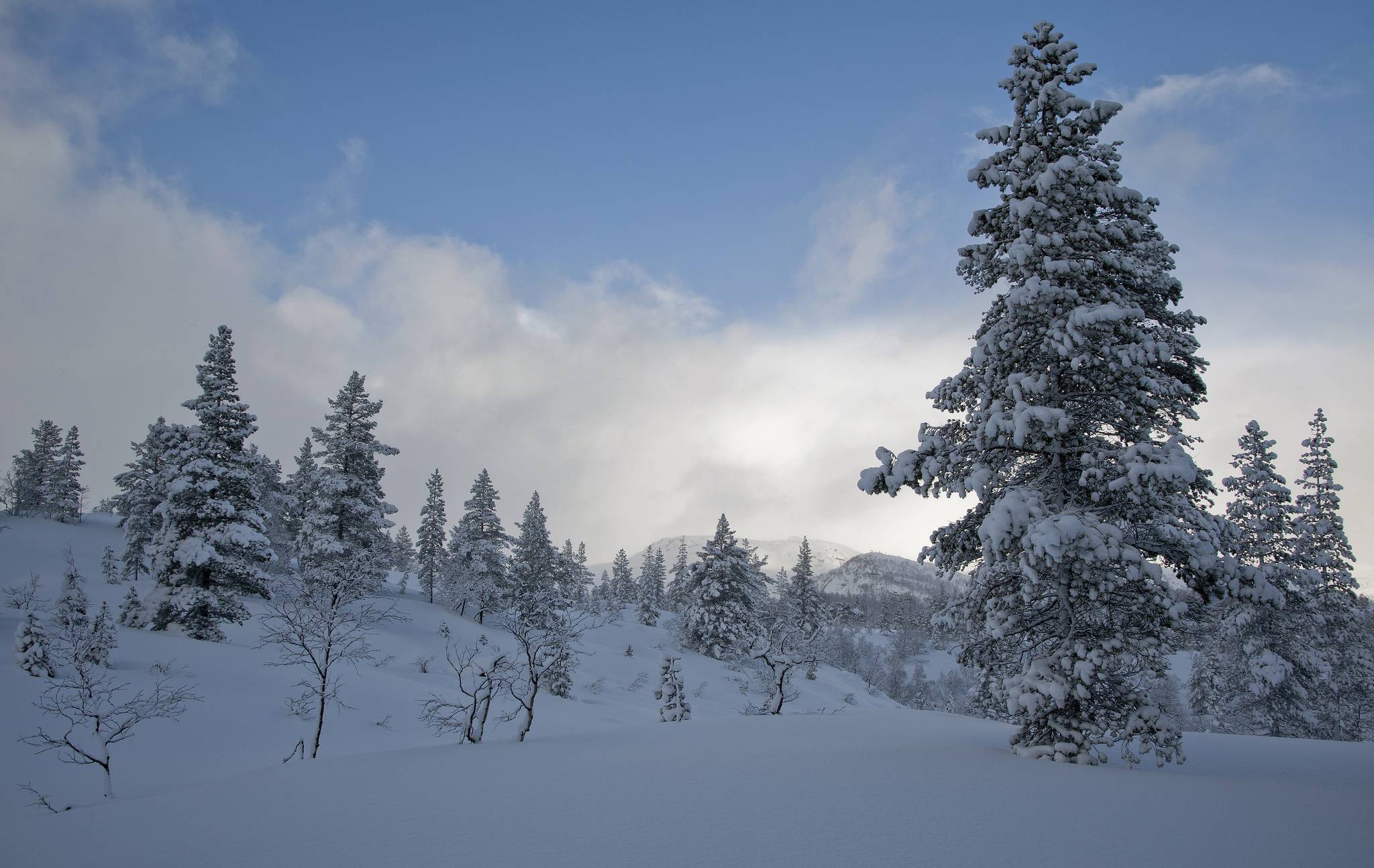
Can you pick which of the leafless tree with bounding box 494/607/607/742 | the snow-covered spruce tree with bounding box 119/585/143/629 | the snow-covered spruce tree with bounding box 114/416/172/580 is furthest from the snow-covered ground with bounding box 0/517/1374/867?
the snow-covered spruce tree with bounding box 114/416/172/580

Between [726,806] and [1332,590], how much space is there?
30698mm

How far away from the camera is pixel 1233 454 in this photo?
26312 mm

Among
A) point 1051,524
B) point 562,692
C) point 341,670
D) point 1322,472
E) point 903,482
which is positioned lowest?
point 562,692

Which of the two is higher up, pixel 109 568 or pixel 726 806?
pixel 109 568

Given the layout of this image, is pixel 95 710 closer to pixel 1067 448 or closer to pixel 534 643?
pixel 534 643

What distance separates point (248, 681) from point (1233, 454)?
39242 millimetres

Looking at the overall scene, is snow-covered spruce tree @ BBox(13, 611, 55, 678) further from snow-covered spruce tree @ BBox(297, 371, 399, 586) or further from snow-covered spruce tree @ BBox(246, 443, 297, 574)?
snow-covered spruce tree @ BBox(246, 443, 297, 574)

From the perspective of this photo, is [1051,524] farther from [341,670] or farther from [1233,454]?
Result: [341,670]

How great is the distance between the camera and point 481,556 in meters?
48.0

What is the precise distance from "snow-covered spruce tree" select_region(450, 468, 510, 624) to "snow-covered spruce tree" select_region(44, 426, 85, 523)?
47.3m

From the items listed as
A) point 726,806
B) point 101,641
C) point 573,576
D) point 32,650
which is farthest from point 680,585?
point 726,806

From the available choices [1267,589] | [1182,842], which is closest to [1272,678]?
[1267,589]

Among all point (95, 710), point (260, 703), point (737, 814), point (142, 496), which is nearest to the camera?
point (737, 814)

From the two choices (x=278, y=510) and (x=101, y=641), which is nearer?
(x=101, y=641)
